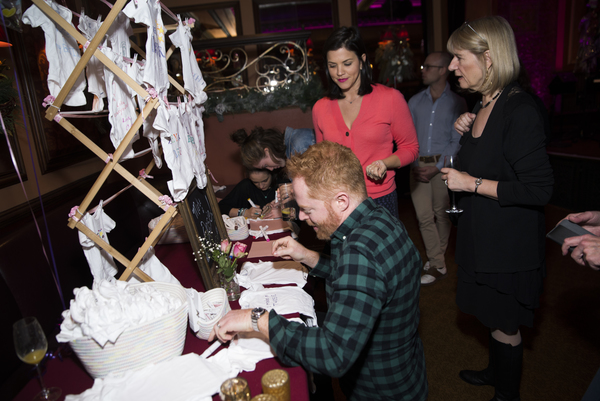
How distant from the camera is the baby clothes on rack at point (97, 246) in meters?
1.30

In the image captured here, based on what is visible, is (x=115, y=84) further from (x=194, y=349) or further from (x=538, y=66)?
(x=538, y=66)

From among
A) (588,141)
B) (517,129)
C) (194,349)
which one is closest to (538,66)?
(588,141)

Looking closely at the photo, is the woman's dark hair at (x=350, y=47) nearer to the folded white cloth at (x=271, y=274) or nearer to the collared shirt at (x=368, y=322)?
the folded white cloth at (x=271, y=274)

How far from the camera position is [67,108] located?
2820 mm

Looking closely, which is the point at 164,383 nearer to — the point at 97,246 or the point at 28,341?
the point at 28,341

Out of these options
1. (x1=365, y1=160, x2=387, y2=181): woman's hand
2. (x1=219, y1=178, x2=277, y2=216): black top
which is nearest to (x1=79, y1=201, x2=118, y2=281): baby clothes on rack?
(x1=365, y1=160, x2=387, y2=181): woman's hand

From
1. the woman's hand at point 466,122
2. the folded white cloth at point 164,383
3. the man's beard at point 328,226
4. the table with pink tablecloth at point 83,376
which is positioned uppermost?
the woman's hand at point 466,122

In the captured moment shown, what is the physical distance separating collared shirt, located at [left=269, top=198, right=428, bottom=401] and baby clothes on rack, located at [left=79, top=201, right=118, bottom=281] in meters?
0.74

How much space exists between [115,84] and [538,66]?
25.9 ft

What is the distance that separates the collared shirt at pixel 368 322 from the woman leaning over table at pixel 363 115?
98 centimetres

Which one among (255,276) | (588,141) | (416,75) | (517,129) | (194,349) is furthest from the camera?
(416,75)

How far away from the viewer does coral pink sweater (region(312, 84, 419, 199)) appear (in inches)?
82.4

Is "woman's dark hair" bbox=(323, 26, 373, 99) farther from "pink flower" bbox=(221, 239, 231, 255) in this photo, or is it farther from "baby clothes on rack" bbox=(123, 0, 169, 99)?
"pink flower" bbox=(221, 239, 231, 255)

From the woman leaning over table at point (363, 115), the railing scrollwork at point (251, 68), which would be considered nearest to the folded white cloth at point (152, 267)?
the woman leaning over table at point (363, 115)
